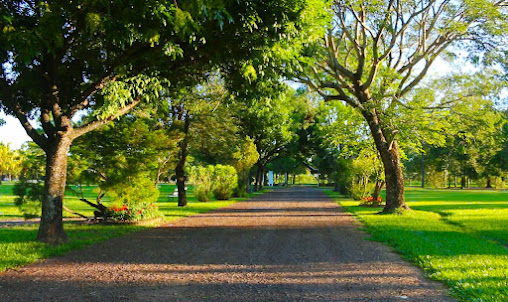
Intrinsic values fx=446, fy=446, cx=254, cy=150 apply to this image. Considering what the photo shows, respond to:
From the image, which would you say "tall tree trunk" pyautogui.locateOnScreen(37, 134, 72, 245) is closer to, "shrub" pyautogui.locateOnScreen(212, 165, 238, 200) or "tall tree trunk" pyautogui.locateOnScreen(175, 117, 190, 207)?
"tall tree trunk" pyautogui.locateOnScreen(175, 117, 190, 207)

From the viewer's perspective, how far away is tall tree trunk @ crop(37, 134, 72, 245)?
10.1 metres

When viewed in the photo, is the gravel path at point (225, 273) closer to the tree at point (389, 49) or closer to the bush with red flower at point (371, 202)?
the tree at point (389, 49)

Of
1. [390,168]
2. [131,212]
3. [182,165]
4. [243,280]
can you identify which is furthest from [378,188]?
[243,280]

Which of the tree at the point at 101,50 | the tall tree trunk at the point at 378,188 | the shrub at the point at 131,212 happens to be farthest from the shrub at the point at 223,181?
the tree at the point at 101,50

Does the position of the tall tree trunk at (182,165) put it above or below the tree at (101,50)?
below

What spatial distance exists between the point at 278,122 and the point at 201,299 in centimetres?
3456

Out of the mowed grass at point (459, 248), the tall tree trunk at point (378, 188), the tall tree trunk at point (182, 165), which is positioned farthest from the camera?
the tall tree trunk at point (378, 188)

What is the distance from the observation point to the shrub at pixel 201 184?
28703 mm

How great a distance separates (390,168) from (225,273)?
14.3 metres

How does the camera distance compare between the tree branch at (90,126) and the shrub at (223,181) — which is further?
the shrub at (223,181)

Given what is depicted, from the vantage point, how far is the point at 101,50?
455 inches

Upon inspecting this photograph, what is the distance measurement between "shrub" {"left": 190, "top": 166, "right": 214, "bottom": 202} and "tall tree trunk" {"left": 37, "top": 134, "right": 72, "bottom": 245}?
720 inches

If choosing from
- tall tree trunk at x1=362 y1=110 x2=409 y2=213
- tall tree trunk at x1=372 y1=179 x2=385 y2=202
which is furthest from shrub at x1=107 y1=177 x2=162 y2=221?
tall tree trunk at x1=372 y1=179 x2=385 y2=202

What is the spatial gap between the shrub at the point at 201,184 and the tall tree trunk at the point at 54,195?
60.0ft
